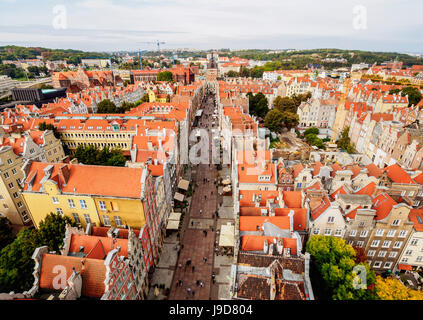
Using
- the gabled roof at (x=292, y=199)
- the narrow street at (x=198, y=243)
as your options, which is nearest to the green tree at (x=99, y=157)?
the narrow street at (x=198, y=243)

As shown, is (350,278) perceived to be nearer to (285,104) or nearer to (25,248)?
(25,248)

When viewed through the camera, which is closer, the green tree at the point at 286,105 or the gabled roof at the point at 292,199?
the gabled roof at the point at 292,199

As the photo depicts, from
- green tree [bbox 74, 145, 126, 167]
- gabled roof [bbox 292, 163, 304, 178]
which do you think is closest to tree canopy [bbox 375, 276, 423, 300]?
gabled roof [bbox 292, 163, 304, 178]

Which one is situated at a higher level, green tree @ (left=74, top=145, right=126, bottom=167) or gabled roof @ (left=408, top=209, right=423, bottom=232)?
gabled roof @ (left=408, top=209, right=423, bottom=232)

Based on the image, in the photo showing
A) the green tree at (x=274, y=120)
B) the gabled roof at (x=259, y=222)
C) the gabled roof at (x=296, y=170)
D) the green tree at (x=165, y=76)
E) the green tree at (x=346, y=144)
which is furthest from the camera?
the green tree at (x=165, y=76)

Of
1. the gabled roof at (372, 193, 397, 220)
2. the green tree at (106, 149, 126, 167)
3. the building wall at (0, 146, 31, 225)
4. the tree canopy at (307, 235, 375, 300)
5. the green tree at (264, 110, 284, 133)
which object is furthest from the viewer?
the green tree at (264, 110, 284, 133)

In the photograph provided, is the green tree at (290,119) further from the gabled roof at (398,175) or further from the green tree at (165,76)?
the green tree at (165,76)

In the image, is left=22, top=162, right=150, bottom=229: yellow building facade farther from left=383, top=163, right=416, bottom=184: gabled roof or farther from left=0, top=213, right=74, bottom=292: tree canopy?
left=383, top=163, right=416, bottom=184: gabled roof
